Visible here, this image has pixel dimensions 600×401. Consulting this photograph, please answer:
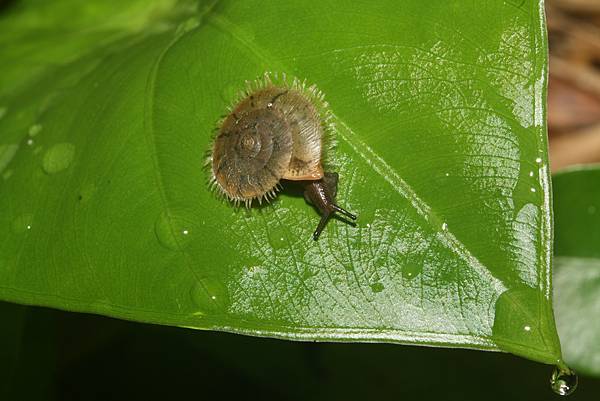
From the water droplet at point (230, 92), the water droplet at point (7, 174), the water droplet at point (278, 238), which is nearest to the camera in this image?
the water droplet at point (278, 238)

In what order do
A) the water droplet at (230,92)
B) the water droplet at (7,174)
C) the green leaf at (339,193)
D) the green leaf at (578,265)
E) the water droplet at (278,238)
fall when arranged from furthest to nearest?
the green leaf at (578,265) → the water droplet at (7,174) → the water droplet at (230,92) → the water droplet at (278,238) → the green leaf at (339,193)

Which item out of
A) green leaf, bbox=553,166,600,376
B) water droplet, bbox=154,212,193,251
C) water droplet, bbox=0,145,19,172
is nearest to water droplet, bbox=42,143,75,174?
water droplet, bbox=0,145,19,172

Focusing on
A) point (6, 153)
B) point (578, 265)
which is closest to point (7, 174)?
point (6, 153)

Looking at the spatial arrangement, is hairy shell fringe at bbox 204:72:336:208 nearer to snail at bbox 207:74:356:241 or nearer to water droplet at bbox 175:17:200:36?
snail at bbox 207:74:356:241

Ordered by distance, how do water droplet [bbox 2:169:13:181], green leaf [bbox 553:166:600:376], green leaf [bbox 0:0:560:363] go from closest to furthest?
green leaf [bbox 0:0:560:363] → water droplet [bbox 2:169:13:181] → green leaf [bbox 553:166:600:376]

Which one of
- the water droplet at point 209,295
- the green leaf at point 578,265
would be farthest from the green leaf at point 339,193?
the green leaf at point 578,265

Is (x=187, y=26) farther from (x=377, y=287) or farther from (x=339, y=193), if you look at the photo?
(x=377, y=287)

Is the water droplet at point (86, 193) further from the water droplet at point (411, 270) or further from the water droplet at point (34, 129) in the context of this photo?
the water droplet at point (411, 270)
